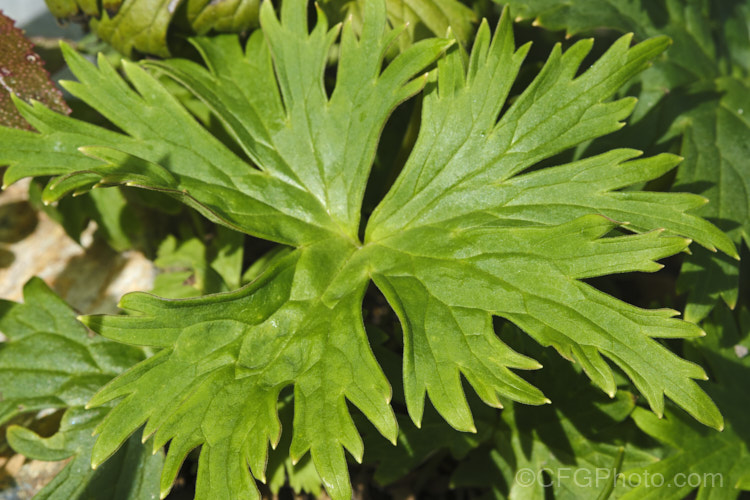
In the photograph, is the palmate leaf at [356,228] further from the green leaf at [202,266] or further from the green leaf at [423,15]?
the green leaf at [202,266]

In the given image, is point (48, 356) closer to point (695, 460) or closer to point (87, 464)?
point (87, 464)

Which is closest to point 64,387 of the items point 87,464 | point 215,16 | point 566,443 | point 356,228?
point 87,464

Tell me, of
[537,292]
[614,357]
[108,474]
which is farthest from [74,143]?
[614,357]

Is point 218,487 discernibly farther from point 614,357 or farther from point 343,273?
point 614,357

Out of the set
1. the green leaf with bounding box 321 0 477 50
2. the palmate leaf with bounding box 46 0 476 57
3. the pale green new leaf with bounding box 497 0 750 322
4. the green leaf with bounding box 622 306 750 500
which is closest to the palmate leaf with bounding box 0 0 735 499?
the palmate leaf with bounding box 46 0 476 57

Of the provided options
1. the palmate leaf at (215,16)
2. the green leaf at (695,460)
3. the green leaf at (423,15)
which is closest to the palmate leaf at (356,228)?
the palmate leaf at (215,16)

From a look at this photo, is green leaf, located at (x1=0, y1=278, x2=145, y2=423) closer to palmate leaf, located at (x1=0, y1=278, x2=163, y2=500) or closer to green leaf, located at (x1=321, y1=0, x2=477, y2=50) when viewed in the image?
palmate leaf, located at (x1=0, y1=278, x2=163, y2=500)
